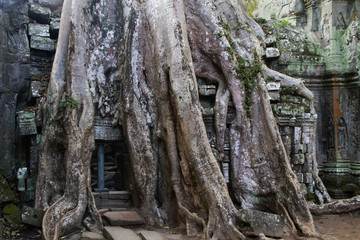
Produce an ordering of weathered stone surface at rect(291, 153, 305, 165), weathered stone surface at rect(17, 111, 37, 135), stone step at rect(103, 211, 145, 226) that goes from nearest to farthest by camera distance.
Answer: stone step at rect(103, 211, 145, 226)
weathered stone surface at rect(17, 111, 37, 135)
weathered stone surface at rect(291, 153, 305, 165)

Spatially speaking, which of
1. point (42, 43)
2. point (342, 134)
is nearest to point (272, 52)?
point (342, 134)

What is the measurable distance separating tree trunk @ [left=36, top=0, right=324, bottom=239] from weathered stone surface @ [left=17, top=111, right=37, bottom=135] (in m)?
0.39

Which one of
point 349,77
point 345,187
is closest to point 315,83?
point 349,77

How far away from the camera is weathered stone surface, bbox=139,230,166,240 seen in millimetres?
4023

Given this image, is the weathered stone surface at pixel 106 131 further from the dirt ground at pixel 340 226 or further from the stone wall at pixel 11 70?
the dirt ground at pixel 340 226

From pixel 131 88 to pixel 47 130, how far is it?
1.23m

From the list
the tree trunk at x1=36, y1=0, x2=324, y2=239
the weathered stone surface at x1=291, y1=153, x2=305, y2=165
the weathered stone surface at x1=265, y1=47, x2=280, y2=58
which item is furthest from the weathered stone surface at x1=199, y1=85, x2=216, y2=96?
the weathered stone surface at x1=291, y1=153, x2=305, y2=165

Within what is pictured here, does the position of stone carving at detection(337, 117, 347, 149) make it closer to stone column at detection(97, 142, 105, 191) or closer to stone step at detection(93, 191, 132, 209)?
stone step at detection(93, 191, 132, 209)

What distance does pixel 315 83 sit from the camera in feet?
24.5

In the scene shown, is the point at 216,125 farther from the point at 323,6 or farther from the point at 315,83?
the point at 323,6

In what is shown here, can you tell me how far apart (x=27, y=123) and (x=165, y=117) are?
1.87 m

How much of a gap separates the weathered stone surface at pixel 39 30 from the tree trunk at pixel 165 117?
0.64m

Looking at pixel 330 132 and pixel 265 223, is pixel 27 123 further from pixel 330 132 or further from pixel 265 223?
pixel 330 132

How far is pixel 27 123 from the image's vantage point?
16.2 feet
